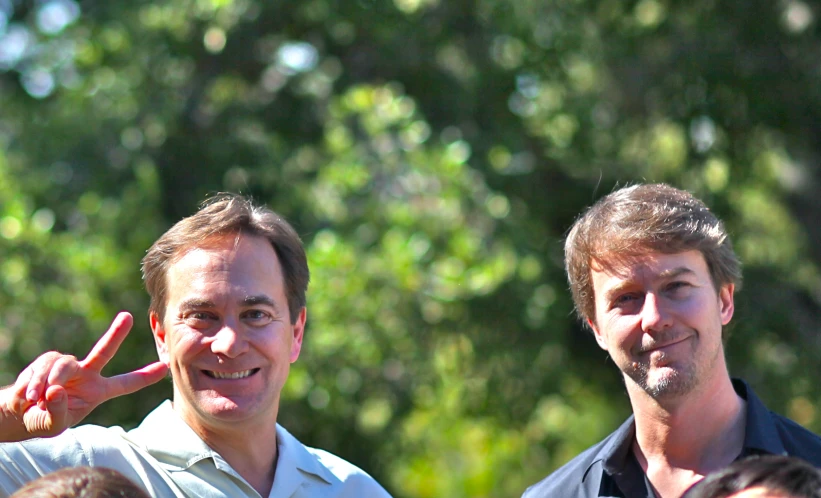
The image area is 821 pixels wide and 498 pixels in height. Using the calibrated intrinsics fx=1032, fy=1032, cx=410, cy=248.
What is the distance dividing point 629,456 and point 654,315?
0.48 m

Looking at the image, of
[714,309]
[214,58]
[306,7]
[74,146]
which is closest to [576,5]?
[306,7]

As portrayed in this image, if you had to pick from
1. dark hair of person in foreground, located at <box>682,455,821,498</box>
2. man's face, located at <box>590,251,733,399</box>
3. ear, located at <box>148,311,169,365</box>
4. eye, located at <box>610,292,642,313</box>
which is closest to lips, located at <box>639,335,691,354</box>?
man's face, located at <box>590,251,733,399</box>

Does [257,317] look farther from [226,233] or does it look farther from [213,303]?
[226,233]

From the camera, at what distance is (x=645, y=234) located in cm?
295

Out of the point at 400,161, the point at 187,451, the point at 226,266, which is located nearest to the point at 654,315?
the point at 226,266

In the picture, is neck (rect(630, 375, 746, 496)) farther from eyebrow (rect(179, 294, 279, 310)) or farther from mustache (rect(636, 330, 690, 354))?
eyebrow (rect(179, 294, 279, 310))

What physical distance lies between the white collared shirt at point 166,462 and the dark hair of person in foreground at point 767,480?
136 centimetres

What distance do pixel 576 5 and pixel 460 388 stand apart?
300 centimetres

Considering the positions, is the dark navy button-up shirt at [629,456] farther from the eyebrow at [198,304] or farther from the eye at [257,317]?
the eyebrow at [198,304]

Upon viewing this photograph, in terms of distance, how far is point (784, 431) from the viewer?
2881 mm

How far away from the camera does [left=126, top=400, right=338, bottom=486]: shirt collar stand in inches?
113

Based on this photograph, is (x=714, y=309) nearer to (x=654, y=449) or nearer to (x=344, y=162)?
(x=654, y=449)

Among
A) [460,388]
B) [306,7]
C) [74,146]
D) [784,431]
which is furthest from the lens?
[460,388]

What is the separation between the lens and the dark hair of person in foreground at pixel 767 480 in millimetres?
1896
